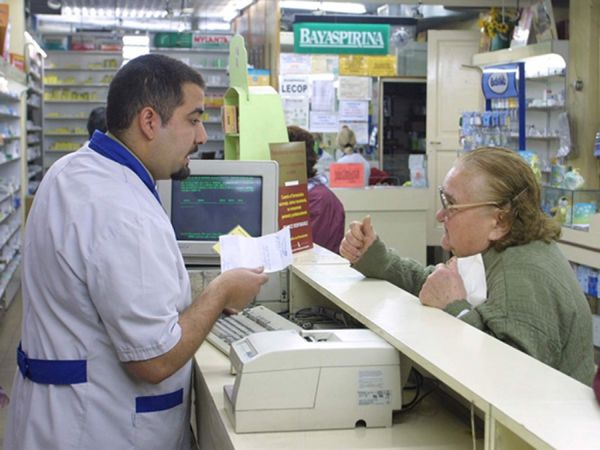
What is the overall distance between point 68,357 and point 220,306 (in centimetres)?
39

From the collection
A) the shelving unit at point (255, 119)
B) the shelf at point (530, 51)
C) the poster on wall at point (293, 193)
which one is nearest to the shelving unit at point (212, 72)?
the shelf at point (530, 51)

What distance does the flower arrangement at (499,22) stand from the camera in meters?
9.92

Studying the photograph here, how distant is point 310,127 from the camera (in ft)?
38.0

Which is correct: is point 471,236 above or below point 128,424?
above

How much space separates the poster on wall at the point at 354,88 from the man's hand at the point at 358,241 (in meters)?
8.82

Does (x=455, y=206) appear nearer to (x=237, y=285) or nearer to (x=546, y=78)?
(x=237, y=285)

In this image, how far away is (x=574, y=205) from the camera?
258 inches

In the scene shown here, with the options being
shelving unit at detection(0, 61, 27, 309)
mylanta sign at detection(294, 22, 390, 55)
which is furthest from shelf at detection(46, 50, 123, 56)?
mylanta sign at detection(294, 22, 390, 55)

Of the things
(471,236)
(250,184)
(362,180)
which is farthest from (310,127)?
(471,236)

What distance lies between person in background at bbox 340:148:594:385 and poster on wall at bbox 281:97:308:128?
8286 millimetres

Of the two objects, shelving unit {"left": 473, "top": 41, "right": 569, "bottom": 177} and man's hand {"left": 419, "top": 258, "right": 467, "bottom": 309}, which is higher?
shelving unit {"left": 473, "top": 41, "right": 569, "bottom": 177}

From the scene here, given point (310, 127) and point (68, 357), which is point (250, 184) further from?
point (310, 127)

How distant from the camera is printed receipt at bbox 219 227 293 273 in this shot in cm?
265

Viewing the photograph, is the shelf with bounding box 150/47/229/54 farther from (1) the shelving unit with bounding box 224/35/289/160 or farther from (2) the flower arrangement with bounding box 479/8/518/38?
(1) the shelving unit with bounding box 224/35/289/160
